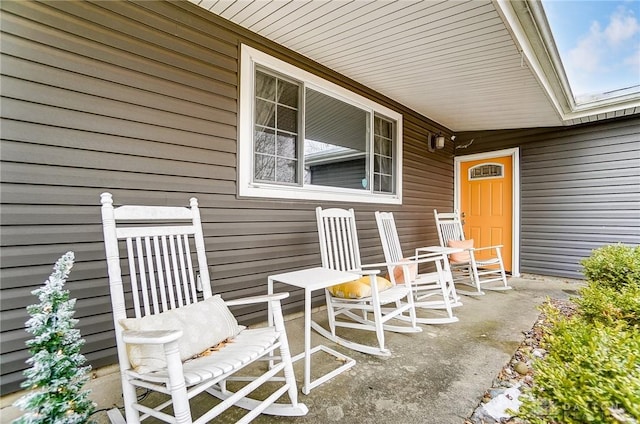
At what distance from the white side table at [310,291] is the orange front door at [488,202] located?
4.28m

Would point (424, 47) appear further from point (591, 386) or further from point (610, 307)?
point (591, 386)

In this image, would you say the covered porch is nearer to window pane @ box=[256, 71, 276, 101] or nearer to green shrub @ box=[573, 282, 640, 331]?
green shrub @ box=[573, 282, 640, 331]

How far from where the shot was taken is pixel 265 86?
277cm

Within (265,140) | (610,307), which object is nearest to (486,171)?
(610,307)

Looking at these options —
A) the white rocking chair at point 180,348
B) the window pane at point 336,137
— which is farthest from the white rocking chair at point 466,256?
the white rocking chair at point 180,348

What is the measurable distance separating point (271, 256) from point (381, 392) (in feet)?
4.84

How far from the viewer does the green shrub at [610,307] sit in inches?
69.0

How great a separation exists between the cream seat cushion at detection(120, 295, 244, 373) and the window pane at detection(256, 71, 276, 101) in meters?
1.92

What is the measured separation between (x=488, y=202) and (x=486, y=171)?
1.90 feet

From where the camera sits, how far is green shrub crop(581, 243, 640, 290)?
240 cm

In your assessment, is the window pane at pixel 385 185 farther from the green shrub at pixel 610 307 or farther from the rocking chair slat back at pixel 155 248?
the rocking chair slat back at pixel 155 248

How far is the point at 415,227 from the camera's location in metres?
4.72

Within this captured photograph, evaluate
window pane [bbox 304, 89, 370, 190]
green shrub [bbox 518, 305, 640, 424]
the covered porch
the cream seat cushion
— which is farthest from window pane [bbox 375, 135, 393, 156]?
green shrub [bbox 518, 305, 640, 424]

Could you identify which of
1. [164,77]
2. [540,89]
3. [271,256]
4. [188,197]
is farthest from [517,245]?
[164,77]
